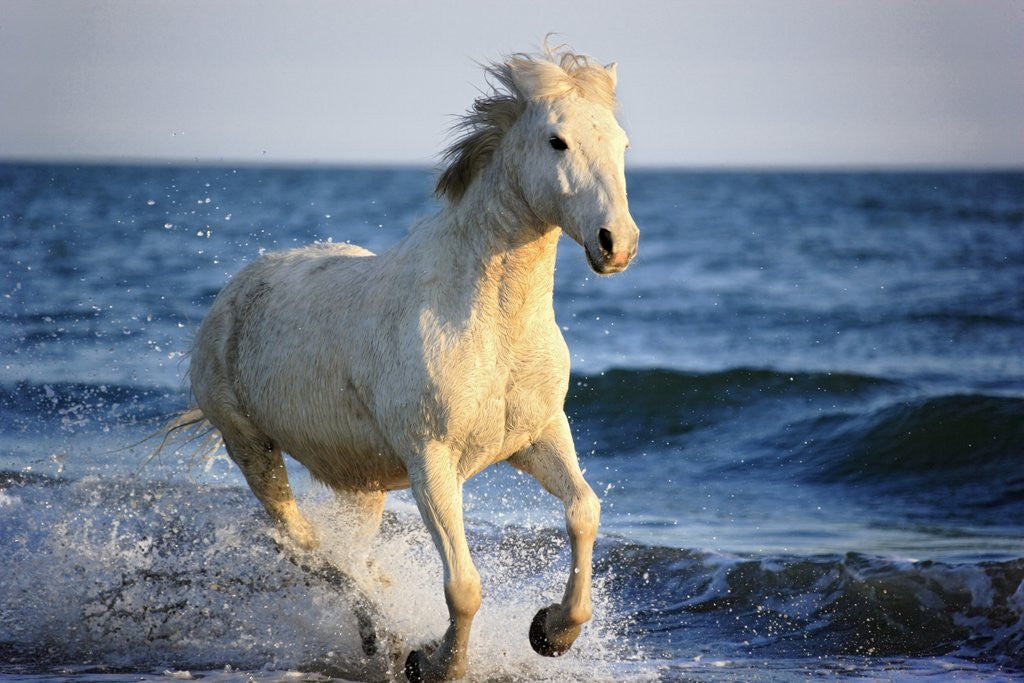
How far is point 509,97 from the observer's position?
4.58 m

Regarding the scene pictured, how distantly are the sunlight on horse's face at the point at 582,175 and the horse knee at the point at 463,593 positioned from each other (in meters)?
1.31

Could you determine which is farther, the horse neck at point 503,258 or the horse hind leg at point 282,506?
the horse hind leg at point 282,506

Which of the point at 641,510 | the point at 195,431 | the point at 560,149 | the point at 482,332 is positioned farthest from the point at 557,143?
the point at 641,510

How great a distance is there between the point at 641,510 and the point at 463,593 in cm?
411

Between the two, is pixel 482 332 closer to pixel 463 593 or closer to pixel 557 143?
pixel 557 143

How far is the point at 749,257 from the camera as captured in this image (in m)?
28.2

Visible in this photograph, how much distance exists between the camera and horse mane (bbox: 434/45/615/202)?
14.5 ft

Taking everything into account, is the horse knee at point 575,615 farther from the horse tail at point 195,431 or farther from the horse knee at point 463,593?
the horse tail at point 195,431

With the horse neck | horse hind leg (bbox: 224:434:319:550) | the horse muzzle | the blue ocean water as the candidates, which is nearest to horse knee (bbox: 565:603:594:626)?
the blue ocean water

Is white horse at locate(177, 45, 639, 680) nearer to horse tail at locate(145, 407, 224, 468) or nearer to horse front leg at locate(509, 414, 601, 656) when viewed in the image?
horse front leg at locate(509, 414, 601, 656)

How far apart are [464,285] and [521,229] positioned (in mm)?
296

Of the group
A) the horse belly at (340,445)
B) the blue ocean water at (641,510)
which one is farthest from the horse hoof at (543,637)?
the horse belly at (340,445)

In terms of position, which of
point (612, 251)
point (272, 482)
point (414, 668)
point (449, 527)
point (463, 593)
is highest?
point (612, 251)

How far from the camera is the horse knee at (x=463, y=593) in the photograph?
4523mm
